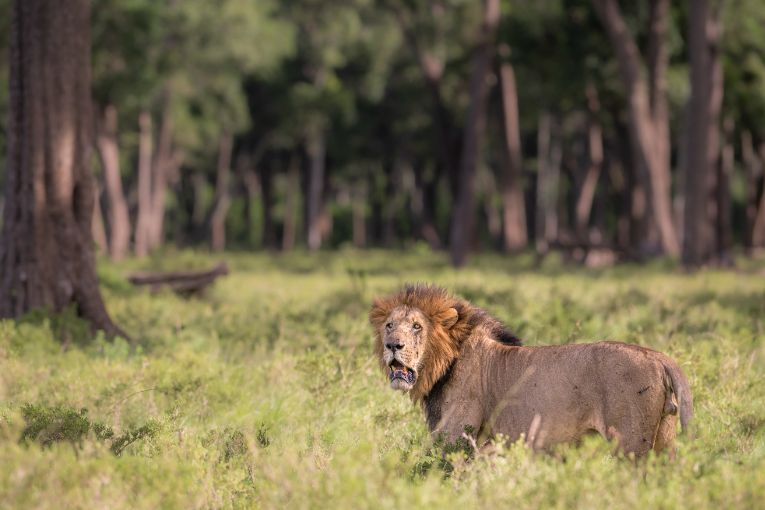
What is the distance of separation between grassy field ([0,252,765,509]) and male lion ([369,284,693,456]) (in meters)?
0.18

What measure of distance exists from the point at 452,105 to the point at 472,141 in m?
13.3

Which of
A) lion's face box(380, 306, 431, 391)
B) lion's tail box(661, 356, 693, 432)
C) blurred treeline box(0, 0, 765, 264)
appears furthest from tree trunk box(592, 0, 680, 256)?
lion's tail box(661, 356, 693, 432)

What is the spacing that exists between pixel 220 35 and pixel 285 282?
15360 mm

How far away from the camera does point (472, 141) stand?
26906mm

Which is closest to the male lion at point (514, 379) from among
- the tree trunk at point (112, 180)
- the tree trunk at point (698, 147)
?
the tree trunk at point (698, 147)

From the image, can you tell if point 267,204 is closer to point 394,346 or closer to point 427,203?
point 427,203

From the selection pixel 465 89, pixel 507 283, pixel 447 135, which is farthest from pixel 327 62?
pixel 507 283

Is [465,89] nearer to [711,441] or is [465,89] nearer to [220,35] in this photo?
[220,35]

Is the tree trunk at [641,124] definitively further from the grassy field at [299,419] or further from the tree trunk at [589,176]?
the grassy field at [299,419]

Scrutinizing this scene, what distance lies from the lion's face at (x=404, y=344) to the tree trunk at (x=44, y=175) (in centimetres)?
622

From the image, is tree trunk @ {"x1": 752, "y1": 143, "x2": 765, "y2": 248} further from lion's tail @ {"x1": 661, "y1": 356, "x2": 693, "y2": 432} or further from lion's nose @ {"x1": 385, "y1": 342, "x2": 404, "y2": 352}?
lion's nose @ {"x1": 385, "y1": 342, "x2": 404, "y2": 352}

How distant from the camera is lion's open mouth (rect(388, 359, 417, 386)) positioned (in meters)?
5.83

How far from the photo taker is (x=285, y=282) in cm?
2331

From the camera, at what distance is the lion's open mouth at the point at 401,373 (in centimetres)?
583
